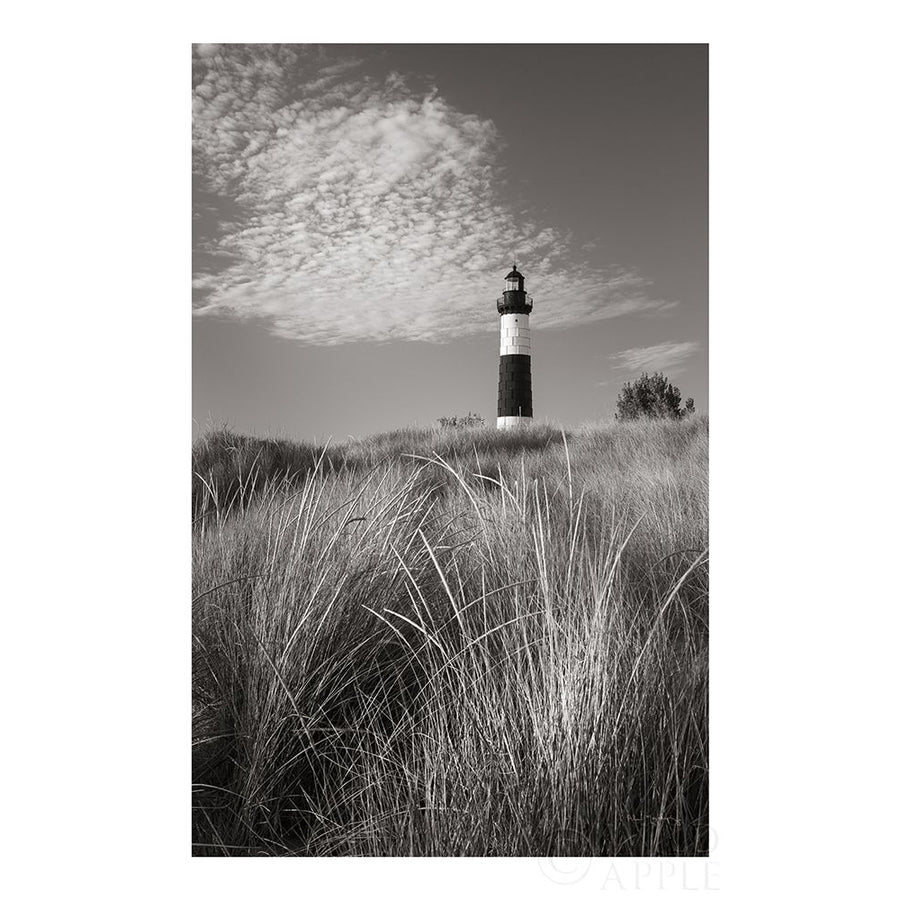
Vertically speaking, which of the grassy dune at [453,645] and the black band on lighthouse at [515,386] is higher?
the black band on lighthouse at [515,386]

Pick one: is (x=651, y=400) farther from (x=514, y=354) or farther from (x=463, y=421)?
(x=463, y=421)

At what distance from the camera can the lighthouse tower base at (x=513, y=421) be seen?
2.20 meters

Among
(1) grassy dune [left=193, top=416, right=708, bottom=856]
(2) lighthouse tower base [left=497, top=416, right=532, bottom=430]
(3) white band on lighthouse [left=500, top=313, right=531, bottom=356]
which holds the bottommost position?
(1) grassy dune [left=193, top=416, right=708, bottom=856]

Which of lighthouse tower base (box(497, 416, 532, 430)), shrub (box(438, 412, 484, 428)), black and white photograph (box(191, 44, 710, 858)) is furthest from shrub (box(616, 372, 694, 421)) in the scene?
shrub (box(438, 412, 484, 428))

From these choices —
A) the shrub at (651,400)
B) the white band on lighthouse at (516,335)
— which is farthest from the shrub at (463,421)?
the shrub at (651,400)

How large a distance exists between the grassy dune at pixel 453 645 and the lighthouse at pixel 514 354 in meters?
0.09

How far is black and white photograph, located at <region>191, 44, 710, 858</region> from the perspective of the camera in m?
2.01

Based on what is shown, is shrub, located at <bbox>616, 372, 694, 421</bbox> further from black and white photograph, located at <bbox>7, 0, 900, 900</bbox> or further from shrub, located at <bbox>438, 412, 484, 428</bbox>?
shrub, located at <bbox>438, 412, 484, 428</bbox>

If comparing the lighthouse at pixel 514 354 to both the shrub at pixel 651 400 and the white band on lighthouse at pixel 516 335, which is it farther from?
the shrub at pixel 651 400
